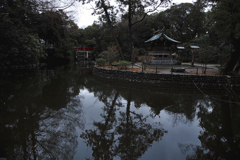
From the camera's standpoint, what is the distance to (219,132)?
4723 mm

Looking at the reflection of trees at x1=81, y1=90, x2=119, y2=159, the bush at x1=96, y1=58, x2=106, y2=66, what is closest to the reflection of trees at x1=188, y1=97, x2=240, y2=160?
the reflection of trees at x1=81, y1=90, x2=119, y2=159

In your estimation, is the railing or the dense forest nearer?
the dense forest

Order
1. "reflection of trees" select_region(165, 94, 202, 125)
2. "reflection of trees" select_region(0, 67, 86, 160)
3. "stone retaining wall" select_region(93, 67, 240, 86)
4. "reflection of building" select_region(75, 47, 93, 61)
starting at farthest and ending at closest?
"reflection of building" select_region(75, 47, 93, 61) → "stone retaining wall" select_region(93, 67, 240, 86) → "reflection of trees" select_region(165, 94, 202, 125) → "reflection of trees" select_region(0, 67, 86, 160)

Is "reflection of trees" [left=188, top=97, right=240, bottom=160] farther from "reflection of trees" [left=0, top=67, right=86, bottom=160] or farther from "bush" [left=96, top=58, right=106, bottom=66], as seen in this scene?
"bush" [left=96, top=58, right=106, bottom=66]

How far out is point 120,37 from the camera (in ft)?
96.4

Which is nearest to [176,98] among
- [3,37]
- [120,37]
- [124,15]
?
[124,15]

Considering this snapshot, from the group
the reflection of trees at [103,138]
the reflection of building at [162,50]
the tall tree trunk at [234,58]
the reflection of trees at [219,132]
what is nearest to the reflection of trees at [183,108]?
the reflection of trees at [219,132]

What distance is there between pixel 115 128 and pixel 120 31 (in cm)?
1926

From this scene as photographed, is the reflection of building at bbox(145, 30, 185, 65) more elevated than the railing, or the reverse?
the reflection of building at bbox(145, 30, 185, 65)

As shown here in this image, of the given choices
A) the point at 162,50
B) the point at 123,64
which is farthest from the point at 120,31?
the point at 123,64

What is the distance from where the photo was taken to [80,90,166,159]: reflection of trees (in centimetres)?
376

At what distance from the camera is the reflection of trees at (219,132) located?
373cm

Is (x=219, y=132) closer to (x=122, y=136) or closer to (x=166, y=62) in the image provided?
(x=122, y=136)

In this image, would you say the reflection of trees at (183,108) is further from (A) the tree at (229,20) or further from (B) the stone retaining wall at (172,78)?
(A) the tree at (229,20)
